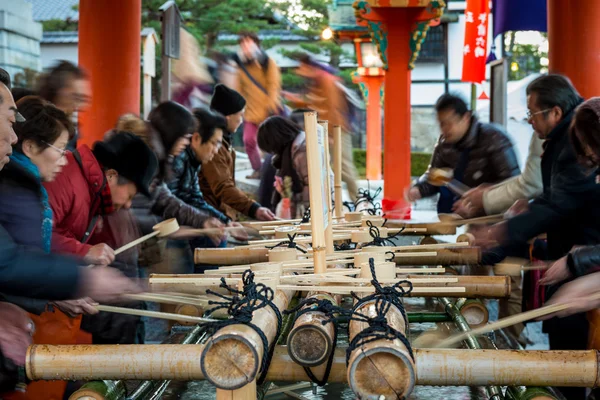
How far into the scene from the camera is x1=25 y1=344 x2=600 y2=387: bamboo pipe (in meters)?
1.99

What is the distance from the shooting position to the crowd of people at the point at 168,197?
92.7 inches

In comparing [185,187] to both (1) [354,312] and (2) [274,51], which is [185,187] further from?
(2) [274,51]

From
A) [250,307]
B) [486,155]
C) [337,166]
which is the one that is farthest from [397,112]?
[250,307]

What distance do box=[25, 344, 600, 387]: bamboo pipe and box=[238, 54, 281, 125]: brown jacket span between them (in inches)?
238

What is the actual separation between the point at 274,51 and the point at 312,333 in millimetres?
18528

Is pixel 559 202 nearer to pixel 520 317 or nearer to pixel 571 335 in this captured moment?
pixel 571 335

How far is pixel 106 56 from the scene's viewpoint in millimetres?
6426

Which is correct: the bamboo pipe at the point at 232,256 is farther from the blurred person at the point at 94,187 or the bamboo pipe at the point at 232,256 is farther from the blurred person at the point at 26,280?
the blurred person at the point at 26,280

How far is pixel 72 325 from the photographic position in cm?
305

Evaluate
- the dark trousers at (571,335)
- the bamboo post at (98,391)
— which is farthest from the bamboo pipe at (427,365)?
the dark trousers at (571,335)

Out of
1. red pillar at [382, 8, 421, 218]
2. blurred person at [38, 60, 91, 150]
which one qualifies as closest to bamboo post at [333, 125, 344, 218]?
blurred person at [38, 60, 91, 150]

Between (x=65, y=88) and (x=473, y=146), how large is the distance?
112 inches

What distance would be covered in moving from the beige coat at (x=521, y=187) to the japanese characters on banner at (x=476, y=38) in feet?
16.2

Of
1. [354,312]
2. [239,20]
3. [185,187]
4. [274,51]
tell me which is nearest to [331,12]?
[239,20]
